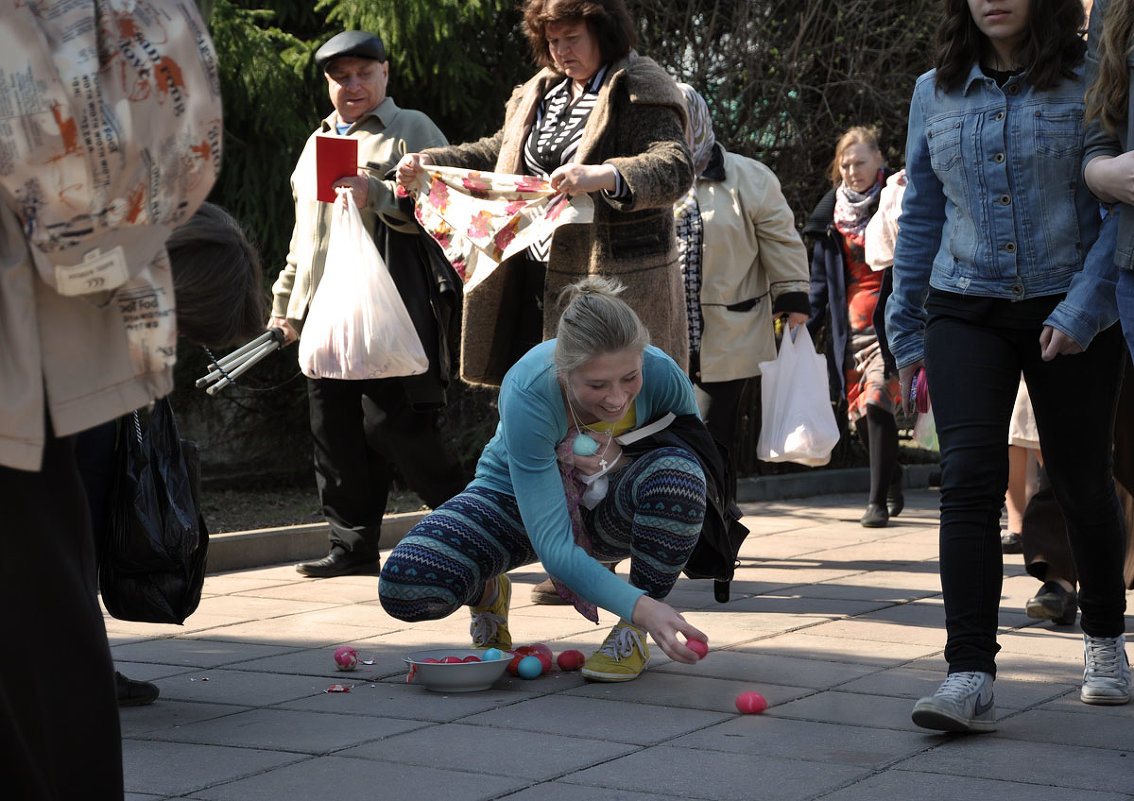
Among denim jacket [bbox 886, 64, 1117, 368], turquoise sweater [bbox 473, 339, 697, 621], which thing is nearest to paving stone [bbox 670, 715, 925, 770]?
turquoise sweater [bbox 473, 339, 697, 621]

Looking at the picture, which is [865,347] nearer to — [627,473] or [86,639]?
[627,473]

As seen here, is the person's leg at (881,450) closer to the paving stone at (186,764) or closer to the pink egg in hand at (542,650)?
the pink egg in hand at (542,650)

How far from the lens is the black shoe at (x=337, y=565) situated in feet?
21.3

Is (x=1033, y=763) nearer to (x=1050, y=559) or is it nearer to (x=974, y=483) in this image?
(x=974, y=483)

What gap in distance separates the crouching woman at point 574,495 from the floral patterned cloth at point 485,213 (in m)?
0.70

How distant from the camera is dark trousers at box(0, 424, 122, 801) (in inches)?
79.4

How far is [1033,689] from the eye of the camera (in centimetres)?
422

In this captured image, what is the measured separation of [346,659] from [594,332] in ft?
4.34

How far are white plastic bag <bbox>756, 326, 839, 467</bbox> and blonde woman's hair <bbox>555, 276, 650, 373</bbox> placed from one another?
3084 millimetres

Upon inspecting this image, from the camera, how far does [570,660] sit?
4531mm

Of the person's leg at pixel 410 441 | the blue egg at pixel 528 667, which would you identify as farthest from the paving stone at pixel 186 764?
A: the person's leg at pixel 410 441

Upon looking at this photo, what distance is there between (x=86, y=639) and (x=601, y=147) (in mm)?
3539

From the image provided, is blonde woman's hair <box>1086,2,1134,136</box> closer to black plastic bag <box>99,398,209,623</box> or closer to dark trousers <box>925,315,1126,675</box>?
dark trousers <box>925,315,1126,675</box>

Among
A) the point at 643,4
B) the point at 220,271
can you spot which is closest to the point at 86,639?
the point at 220,271
